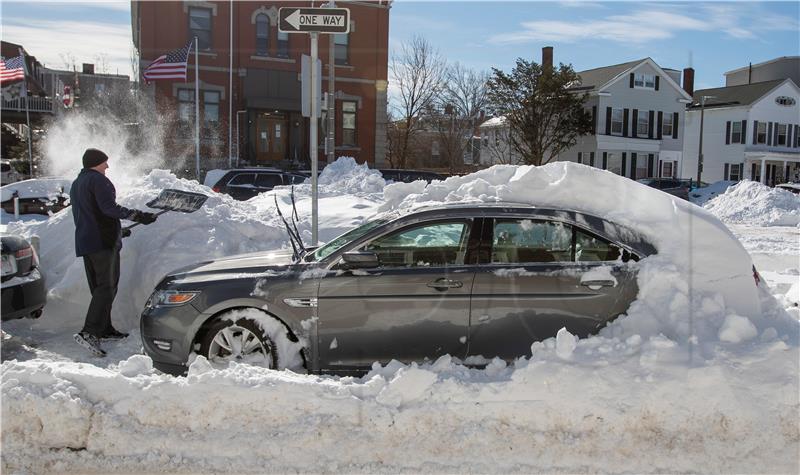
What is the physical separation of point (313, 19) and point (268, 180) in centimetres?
1196

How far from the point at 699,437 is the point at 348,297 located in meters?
2.52

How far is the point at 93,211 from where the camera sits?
20.9 feet

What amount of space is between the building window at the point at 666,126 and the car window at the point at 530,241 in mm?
44071

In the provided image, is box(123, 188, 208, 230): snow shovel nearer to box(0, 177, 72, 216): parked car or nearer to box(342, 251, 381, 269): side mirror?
box(342, 251, 381, 269): side mirror

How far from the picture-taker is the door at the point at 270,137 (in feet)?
101

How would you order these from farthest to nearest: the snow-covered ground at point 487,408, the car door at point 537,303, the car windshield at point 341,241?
the car windshield at point 341,241 < the car door at point 537,303 < the snow-covered ground at point 487,408

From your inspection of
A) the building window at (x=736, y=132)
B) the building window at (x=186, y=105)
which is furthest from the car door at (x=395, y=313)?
the building window at (x=736, y=132)

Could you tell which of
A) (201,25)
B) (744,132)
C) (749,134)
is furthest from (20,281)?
(749,134)

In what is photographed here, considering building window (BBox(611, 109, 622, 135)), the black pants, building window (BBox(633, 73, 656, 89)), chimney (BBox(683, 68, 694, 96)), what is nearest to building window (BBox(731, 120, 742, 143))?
chimney (BBox(683, 68, 694, 96))

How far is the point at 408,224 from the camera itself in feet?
16.8

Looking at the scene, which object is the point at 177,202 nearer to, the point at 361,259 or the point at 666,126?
the point at 361,259

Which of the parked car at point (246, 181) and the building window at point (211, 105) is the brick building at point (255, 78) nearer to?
the building window at point (211, 105)

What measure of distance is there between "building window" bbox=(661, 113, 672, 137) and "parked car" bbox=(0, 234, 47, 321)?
44816mm

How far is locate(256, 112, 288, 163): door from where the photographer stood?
3069 cm
